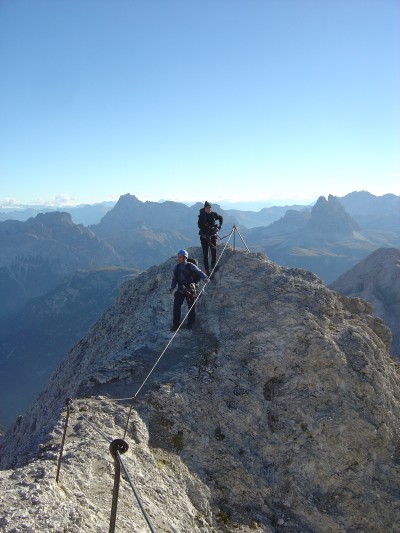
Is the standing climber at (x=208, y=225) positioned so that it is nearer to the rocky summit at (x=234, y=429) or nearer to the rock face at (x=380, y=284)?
the rocky summit at (x=234, y=429)

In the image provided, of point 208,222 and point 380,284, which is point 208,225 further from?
point 380,284

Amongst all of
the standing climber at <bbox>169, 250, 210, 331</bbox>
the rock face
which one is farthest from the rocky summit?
the rock face

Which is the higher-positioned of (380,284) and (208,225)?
(208,225)

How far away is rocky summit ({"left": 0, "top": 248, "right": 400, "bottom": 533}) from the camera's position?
12.6m

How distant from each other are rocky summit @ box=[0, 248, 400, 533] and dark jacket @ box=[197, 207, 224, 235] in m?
4.51

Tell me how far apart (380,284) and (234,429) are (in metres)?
142

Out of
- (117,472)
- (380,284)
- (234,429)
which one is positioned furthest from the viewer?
(380,284)

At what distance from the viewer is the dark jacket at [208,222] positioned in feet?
97.9

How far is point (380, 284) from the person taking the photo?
14650 cm

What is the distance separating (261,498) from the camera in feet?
54.5

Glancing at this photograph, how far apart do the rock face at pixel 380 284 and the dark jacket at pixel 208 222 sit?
102 metres

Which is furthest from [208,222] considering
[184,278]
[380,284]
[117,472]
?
[380,284]

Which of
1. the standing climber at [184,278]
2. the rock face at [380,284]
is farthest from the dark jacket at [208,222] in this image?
the rock face at [380,284]

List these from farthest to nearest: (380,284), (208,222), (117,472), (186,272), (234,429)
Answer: (380,284) → (208,222) → (186,272) → (234,429) → (117,472)
